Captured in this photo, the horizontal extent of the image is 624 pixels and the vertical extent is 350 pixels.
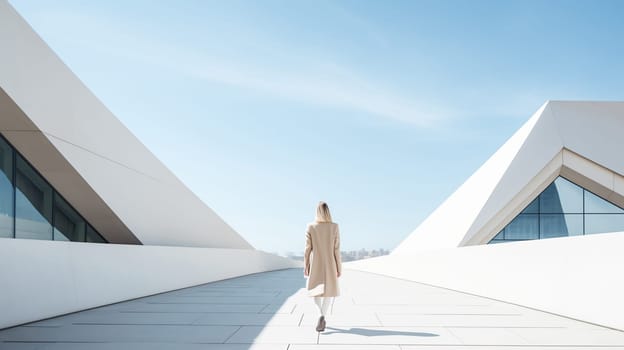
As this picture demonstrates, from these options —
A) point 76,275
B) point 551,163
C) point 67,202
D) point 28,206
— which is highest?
point 551,163

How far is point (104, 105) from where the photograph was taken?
1352 centimetres

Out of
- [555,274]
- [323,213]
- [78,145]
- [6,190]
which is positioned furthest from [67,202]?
[555,274]

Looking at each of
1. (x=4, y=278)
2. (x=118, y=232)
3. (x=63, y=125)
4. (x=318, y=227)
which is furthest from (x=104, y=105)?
(x=318, y=227)

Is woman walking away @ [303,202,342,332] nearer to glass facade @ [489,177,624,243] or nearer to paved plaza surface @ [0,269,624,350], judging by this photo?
paved plaza surface @ [0,269,624,350]

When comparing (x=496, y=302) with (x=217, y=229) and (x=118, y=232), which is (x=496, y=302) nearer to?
(x=118, y=232)

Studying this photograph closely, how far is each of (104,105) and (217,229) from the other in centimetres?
1057

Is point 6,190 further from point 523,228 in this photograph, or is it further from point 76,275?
point 523,228

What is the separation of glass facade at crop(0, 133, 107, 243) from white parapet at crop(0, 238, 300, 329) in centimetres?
244

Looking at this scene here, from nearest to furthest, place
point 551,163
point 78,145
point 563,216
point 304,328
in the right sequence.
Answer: point 304,328 → point 78,145 → point 551,163 → point 563,216

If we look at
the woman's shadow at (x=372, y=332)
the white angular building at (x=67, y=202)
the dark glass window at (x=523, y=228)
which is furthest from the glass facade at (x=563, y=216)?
the woman's shadow at (x=372, y=332)

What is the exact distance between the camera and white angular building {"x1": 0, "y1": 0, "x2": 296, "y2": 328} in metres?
7.32

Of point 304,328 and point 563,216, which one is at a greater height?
point 563,216

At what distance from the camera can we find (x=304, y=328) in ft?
21.4

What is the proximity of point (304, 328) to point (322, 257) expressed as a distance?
968 millimetres
